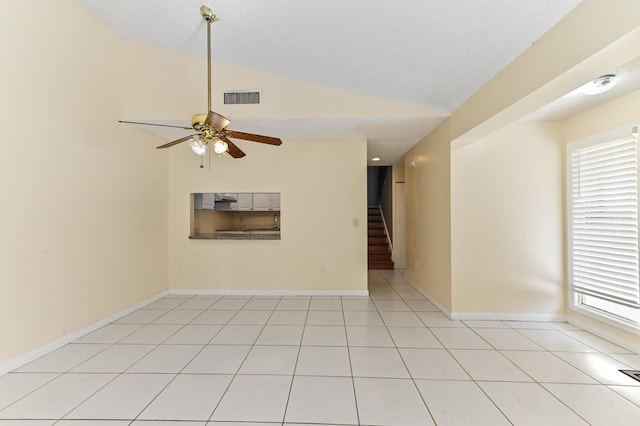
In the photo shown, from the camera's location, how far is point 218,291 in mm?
4227

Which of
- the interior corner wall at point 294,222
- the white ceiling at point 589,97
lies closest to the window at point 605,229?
Result: the white ceiling at point 589,97

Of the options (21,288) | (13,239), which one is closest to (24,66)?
(13,239)

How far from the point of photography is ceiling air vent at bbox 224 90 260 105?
3.25 meters

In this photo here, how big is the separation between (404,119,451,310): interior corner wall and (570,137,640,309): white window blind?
1335mm

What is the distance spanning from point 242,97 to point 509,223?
11.8 feet

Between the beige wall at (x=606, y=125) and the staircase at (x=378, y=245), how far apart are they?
3610 millimetres

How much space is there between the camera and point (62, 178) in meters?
2.53

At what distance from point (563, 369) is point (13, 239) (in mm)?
4564

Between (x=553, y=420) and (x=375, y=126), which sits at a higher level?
(x=375, y=126)

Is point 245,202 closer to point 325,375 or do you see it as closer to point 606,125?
point 325,375

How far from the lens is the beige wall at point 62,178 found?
213cm

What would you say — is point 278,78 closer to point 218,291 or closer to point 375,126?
point 375,126

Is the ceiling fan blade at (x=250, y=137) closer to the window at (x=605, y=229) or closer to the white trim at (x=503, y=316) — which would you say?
the white trim at (x=503, y=316)

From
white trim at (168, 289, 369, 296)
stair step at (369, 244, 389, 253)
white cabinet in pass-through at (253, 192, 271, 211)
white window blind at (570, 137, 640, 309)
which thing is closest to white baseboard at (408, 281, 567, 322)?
white window blind at (570, 137, 640, 309)
